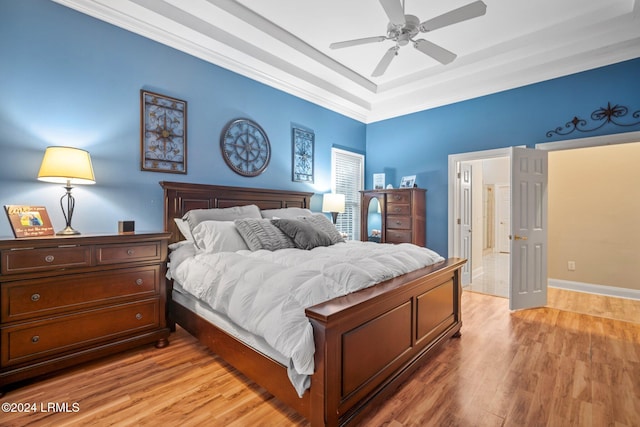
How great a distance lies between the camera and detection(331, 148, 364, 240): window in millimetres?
5184

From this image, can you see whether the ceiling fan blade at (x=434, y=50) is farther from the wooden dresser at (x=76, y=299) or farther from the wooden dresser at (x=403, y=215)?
the wooden dresser at (x=76, y=299)

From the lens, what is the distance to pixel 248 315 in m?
1.77

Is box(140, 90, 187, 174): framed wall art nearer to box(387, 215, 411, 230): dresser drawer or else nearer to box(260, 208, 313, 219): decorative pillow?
box(260, 208, 313, 219): decorative pillow

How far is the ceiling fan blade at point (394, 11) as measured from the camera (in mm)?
2211

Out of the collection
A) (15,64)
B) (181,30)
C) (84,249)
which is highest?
(181,30)

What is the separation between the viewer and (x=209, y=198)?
3381 millimetres

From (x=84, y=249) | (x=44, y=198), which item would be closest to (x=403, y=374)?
(x=84, y=249)

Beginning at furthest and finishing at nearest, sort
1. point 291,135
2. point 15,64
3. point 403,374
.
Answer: point 291,135, point 15,64, point 403,374

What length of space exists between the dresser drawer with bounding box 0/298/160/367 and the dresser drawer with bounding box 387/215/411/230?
137 inches

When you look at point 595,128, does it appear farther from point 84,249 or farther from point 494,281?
point 84,249

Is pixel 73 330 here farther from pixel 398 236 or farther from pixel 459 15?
pixel 398 236

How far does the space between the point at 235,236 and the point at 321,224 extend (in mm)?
983

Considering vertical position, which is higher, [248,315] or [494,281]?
[248,315]

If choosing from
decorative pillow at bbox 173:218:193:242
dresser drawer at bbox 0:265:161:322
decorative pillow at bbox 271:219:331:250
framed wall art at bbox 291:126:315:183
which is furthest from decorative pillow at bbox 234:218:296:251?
framed wall art at bbox 291:126:315:183
